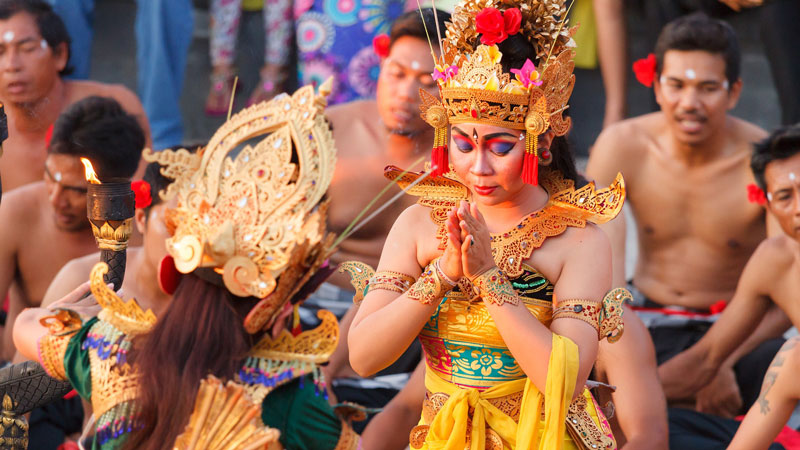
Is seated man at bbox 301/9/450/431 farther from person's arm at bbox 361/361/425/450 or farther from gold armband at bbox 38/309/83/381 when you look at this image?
gold armband at bbox 38/309/83/381

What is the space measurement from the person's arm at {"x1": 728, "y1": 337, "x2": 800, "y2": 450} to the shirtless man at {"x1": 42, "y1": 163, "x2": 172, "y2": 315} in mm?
2067

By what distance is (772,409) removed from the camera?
3.34 meters

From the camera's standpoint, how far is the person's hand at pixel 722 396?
15.2 ft

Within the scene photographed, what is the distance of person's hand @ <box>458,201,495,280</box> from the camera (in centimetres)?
250

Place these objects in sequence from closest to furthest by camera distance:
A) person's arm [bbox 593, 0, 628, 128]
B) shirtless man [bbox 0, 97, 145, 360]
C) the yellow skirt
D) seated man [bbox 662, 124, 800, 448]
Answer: the yellow skirt < seated man [bbox 662, 124, 800, 448] < shirtless man [bbox 0, 97, 145, 360] < person's arm [bbox 593, 0, 628, 128]

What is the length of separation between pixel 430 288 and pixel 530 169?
38cm

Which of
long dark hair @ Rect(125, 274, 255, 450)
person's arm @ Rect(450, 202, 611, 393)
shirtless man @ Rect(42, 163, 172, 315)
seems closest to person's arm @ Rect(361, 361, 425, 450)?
A: shirtless man @ Rect(42, 163, 172, 315)

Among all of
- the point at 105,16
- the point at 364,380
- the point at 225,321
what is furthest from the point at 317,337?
the point at 105,16

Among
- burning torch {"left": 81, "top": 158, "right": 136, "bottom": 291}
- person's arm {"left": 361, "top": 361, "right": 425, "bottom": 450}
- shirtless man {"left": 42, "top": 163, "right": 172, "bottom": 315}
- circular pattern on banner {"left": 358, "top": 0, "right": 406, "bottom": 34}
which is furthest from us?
circular pattern on banner {"left": 358, "top": 0, "right": 406, "bottom": 34}

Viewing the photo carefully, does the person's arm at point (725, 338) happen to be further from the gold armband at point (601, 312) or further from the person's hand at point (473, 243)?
the person's hand at point (473, 243)

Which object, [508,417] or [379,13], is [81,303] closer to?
[508,417]

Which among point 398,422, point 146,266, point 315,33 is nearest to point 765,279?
point 398,422

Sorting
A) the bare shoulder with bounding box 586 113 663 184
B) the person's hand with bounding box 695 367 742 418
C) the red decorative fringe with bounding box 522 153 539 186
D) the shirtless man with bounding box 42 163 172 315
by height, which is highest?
the red decorative fringe with bounding box 522 153 539 186

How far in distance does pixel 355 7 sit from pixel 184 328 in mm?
3862
